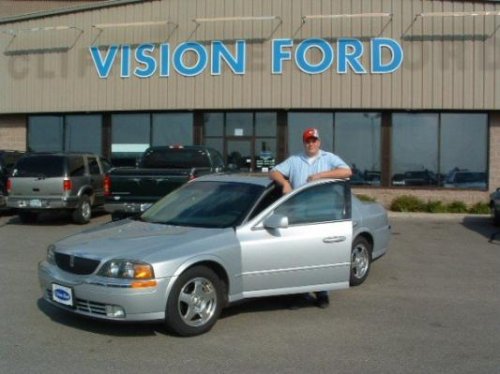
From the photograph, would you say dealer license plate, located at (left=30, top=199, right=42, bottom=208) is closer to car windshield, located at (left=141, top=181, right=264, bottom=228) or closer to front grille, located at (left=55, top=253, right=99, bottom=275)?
car windshield, located at (left=141, top=181, right=264, bottom=228)

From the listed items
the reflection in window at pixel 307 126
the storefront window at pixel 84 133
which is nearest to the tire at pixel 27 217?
the storefront window at pixel 84 133

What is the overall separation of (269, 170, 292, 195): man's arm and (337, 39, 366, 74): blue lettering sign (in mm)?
13112

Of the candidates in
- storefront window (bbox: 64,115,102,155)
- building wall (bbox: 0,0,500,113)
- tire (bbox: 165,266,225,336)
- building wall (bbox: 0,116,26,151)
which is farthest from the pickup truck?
building wall (bbox: 0,116,26,151)

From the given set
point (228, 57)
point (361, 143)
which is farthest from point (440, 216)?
point (228, 57)

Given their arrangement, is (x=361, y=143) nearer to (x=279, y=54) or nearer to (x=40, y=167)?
(x=279, y=54)

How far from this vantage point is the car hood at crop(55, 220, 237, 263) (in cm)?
541

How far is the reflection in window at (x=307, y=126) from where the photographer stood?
20.2 m

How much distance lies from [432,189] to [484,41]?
483 cm

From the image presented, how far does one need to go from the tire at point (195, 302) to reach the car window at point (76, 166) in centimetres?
961

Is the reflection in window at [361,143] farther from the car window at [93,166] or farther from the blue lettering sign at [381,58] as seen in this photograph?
the car window at [93,166]

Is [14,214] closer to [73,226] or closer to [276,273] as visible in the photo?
[73,226]

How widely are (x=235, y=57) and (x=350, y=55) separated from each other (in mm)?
3680

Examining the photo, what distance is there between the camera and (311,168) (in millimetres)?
6941

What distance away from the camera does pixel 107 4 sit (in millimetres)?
20875
